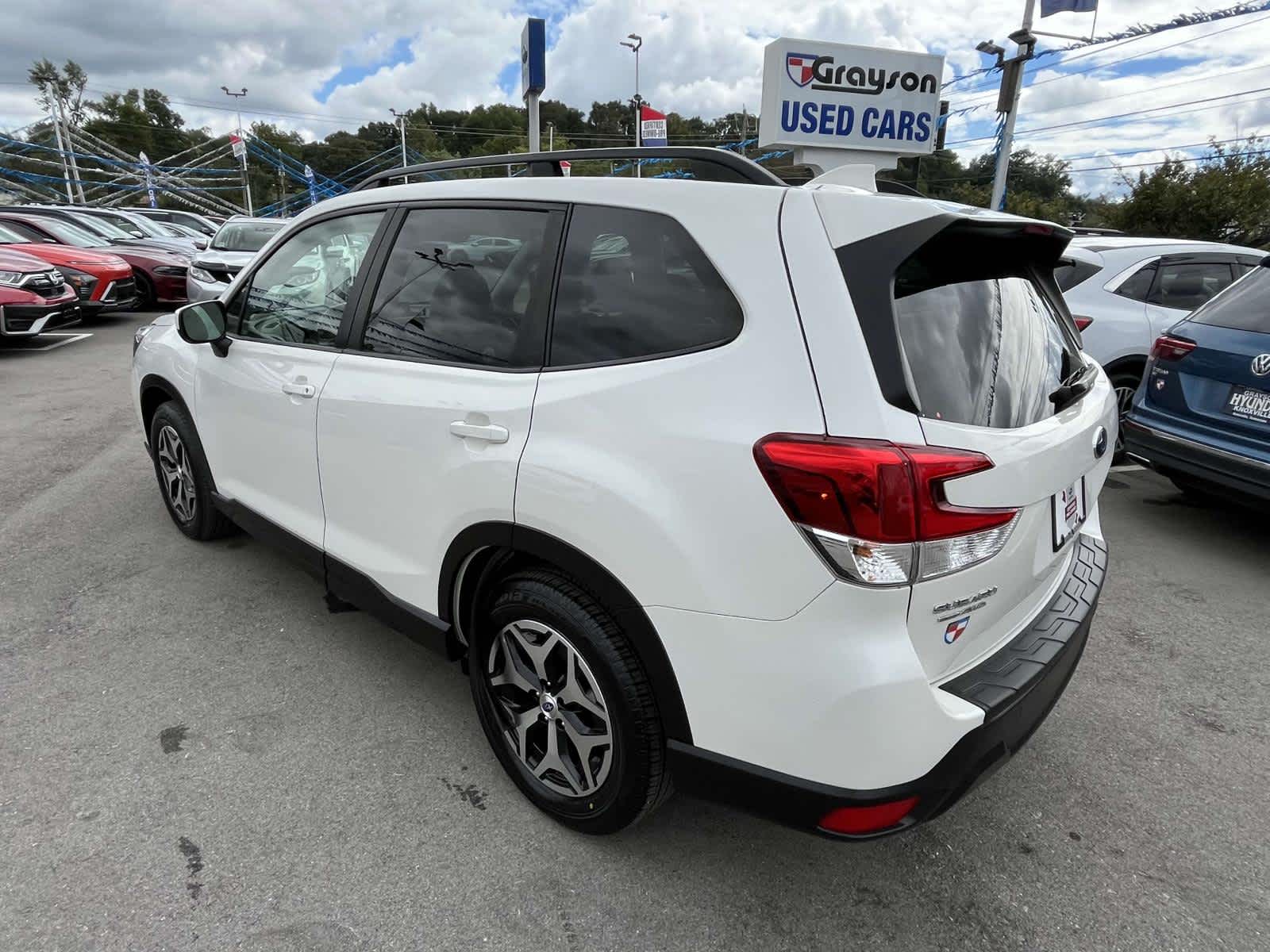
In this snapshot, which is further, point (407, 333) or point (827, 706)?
point (407, 333)

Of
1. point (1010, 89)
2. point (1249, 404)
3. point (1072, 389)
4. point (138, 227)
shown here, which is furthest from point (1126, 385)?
point (138, 227)

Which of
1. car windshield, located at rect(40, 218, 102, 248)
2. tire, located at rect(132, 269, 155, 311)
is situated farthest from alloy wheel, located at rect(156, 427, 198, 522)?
car windshield, located at rect(40, 218, 102, 248)

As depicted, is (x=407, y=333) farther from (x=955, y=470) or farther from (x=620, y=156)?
(x=955, y=470)

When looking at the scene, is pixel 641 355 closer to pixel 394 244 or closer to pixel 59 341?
pixel 394 244

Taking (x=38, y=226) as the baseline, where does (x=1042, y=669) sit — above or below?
below

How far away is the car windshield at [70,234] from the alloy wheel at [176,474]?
37.0 ft

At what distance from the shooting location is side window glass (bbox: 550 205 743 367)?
5.90ft

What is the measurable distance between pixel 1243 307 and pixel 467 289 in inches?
170

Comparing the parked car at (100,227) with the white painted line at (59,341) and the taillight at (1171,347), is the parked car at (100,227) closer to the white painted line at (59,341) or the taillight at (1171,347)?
the white painted line at (59,341)

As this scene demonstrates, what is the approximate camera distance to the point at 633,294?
6.38 feet

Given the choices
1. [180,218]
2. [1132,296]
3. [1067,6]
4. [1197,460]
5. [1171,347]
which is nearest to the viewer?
[1197,460]

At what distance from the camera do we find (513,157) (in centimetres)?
242

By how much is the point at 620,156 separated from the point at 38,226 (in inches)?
576

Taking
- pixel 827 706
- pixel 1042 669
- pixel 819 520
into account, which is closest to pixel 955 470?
pixel 819 520
